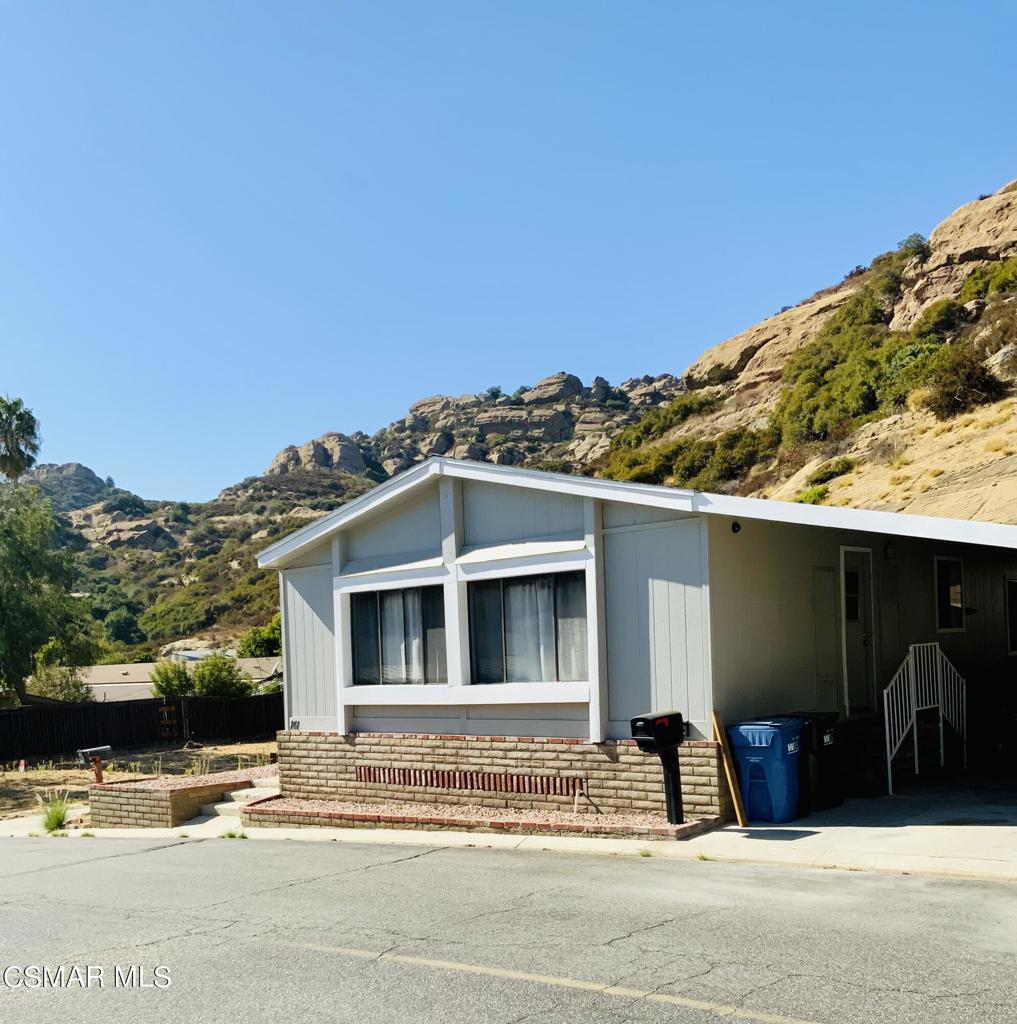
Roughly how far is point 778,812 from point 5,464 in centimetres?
3845

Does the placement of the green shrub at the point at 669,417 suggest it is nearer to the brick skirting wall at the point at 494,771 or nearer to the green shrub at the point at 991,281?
the green shrub at the point at 991,281

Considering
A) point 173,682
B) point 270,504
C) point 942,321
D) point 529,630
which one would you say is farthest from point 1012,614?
point 270,504

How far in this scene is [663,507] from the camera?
1136cm

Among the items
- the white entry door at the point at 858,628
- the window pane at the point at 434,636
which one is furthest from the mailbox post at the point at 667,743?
the window pane at the point at 434,636

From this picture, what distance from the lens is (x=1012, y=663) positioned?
654 inches

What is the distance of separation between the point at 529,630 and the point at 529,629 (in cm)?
1

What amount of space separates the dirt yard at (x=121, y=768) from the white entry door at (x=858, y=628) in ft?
40.8

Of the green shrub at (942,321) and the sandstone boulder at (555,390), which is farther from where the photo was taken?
the sandstone boulder at (555,390)

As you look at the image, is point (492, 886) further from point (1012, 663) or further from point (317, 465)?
point (317, 465)

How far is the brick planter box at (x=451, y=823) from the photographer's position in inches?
426

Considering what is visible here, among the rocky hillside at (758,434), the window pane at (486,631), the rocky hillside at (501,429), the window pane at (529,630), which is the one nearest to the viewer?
the window pane at (529,630)

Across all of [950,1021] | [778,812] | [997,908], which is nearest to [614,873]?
[778,812]

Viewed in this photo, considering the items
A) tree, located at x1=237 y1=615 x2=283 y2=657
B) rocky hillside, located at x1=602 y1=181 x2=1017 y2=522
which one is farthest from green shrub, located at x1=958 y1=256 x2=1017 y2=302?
tree, located at x1=237 y1=615 x2=283 y2=657

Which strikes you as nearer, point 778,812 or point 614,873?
point 614,873
